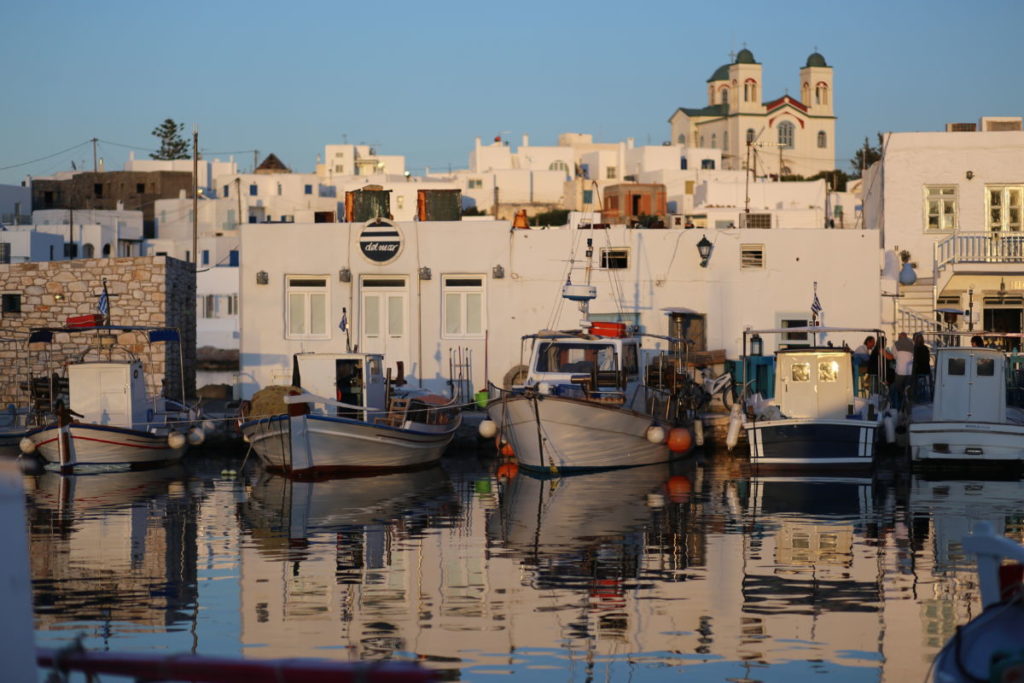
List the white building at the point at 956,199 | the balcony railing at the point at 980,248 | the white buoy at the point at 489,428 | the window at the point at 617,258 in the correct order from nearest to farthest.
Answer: the white buoy at the point at 489,428
the window at the point at 617,258
the balcony railing at the point at 980,248
the white building at the point at 956,199

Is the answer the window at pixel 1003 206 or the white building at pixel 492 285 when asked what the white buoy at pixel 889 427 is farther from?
the window at pixel 1003 206

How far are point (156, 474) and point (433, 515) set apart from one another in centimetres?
964

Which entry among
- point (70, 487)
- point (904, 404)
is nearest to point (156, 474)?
point (70, 487)

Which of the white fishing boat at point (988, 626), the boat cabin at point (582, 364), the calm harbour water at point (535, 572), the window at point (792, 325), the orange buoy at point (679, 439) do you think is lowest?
the calm harbour water at point (535, 572)

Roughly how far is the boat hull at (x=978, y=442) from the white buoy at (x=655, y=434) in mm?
5104

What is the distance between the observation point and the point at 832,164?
143500 mm

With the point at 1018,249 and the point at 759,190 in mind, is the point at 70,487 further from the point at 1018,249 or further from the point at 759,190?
the point at 759,190

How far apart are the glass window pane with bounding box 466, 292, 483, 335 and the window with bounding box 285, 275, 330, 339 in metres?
3.54

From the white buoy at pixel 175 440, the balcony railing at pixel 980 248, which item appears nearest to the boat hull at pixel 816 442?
the white buoy at pixel 175 440

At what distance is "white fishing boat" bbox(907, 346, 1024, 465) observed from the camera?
84.9 ft

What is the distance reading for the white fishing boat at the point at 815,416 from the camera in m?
26.0

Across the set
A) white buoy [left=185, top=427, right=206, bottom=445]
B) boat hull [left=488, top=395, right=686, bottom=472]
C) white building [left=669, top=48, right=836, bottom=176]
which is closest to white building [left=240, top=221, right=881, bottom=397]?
white buoy [left=185, top=427, right=206, bottom=445]

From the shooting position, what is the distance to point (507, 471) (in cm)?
2842

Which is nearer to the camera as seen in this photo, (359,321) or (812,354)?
(812,354)
